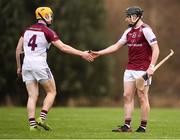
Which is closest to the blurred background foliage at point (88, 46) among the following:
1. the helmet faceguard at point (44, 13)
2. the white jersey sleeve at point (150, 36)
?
the helmet faceguard at point (44, 13)

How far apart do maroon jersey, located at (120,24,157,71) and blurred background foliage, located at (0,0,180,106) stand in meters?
28.5

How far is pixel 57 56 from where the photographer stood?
44.4 metres

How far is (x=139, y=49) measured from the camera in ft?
48.8

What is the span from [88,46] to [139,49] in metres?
32.1

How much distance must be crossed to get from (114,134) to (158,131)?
1369 millimetres

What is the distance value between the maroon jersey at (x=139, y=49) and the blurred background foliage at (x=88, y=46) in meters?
28.5

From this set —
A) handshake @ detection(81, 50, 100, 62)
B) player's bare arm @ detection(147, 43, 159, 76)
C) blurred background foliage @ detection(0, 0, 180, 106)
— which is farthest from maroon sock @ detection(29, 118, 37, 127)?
blurred background foliage @ detection(0, 0, 180, 106)

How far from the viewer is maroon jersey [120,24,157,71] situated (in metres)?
14.8

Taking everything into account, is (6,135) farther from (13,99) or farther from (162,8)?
(162,8)

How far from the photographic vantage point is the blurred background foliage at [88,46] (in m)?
43.7

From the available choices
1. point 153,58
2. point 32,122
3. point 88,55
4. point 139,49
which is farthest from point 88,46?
point 153,58

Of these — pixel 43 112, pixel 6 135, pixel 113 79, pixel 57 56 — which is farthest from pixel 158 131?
pixel 113 79

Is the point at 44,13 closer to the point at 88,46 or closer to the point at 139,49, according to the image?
the point at 139,49

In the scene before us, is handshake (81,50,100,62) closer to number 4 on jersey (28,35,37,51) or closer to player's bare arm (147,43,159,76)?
number 4 on jersey (28,35,37,51)
